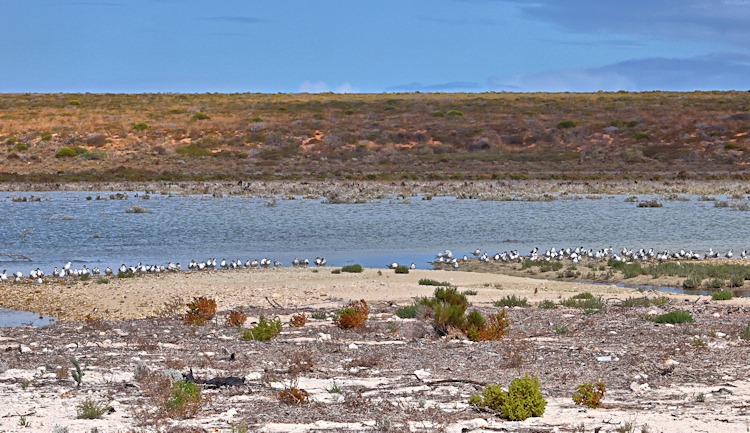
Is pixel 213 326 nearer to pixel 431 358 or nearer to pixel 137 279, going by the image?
pixel 431 358

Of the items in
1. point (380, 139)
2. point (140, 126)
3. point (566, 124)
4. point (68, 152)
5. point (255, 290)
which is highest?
point (566, 124)

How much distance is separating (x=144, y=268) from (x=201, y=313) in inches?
343

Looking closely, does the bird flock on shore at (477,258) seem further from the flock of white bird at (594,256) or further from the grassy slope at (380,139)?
the grassy slope at (380,139)

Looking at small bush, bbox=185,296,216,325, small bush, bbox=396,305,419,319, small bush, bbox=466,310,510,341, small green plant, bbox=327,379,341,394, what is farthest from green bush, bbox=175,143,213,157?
small green plant, bbox=327,379,341,394

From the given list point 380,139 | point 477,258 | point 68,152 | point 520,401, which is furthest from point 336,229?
point 380,139

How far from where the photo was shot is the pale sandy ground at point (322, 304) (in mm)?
8672

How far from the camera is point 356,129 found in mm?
81562

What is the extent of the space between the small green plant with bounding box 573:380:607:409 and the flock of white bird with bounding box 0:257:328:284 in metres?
15.6

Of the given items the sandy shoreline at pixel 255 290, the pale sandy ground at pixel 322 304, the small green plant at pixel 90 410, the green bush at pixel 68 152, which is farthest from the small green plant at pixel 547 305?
the green bush at pixel 68 152

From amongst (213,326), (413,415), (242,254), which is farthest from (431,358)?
(242,254)

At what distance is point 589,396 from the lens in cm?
923

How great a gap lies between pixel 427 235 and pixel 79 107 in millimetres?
68757

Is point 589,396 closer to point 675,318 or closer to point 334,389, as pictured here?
point 334,389

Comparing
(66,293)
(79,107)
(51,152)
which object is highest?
(79,107)
